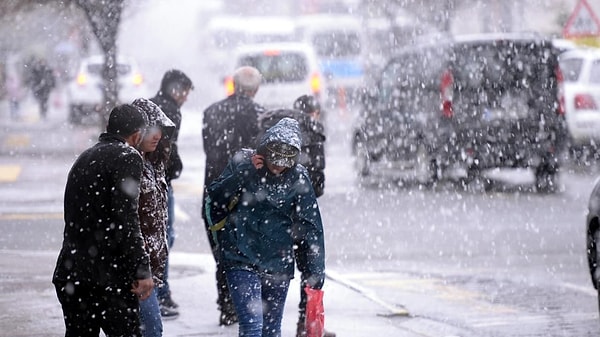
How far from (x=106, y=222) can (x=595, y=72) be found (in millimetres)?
17073

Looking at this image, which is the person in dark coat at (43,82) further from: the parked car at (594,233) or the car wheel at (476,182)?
the parked car at (594,233)

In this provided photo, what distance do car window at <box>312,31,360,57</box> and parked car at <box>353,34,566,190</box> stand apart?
2747 cm

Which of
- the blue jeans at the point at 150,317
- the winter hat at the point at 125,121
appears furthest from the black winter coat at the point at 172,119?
the winter hat at the point at 125,121

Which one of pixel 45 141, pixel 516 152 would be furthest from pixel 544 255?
pixel 45 141

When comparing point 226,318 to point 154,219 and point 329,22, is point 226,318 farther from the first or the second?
point 329,22

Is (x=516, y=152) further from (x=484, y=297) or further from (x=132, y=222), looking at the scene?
(x=132, y=222)

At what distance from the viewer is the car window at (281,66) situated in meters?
26.8

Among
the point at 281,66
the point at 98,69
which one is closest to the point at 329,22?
the point at 98,69

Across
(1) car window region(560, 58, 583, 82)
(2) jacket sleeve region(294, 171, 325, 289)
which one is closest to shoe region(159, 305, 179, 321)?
(2) jacket sleeve region(294, 171, 325, 289)

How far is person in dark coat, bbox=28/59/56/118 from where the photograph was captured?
1401 inches

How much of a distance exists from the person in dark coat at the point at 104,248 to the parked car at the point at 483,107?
11848mm

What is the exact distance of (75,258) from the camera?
20.4ft

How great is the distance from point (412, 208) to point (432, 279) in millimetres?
4900

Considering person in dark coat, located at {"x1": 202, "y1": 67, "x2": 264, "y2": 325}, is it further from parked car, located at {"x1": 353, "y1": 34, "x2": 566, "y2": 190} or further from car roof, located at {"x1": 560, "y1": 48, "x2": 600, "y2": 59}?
car roof, located at {"x1": 560, "y1": 48, "x2": 600, "y2": 59}
